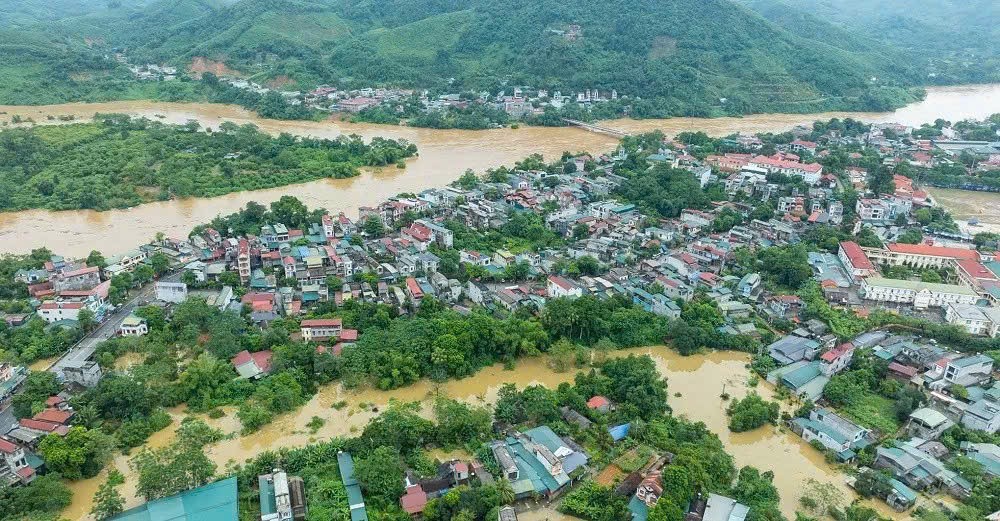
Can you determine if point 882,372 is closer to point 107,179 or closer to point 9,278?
point 9,278

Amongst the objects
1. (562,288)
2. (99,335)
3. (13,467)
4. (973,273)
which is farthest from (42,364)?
(973,273)

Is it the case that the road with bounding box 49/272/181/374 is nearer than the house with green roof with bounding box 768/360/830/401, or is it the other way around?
the house with green roof with bounding box 768/360/830/401

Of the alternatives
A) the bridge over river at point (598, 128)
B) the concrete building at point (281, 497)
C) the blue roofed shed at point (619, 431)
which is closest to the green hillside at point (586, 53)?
the bridge over river at point (598, 128)

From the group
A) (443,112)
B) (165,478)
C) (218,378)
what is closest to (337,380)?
(218,378)

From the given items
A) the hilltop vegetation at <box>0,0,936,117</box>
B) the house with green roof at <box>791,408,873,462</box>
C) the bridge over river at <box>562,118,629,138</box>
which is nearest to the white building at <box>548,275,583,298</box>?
the house with green roof at <box>791,408,873,462</box>

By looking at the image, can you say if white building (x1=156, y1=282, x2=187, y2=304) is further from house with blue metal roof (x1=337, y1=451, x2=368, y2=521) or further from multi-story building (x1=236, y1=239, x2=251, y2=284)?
house with blue metal roof (x1=337, y1=451, x2=368, y2=521)
